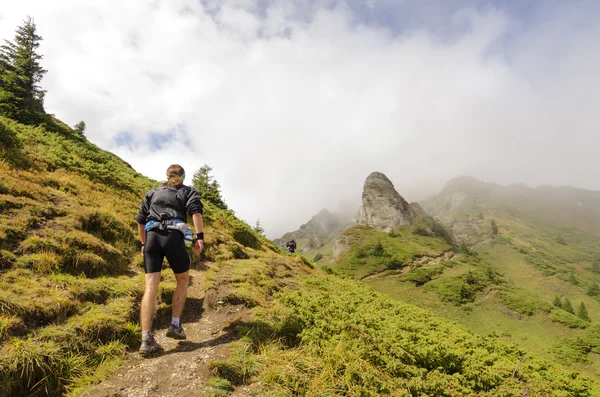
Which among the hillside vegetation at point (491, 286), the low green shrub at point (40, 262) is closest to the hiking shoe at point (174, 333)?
the low green shrub at point (40, 262)

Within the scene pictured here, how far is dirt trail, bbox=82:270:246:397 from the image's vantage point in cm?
408

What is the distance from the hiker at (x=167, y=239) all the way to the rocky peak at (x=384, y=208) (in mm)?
87050

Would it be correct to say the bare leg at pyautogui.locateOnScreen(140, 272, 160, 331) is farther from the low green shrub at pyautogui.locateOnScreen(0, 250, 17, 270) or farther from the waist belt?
the low green shrub at pyautogui.locateOnScreen(0, 250, 17, 270)

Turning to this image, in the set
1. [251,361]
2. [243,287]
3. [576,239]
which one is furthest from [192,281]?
[576,239]

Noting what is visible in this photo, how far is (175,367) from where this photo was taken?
466cm

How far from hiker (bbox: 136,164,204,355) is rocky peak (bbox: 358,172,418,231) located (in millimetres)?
87050

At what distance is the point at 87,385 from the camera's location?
13.3ft

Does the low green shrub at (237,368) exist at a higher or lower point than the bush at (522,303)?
higher

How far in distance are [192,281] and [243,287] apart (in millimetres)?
2262

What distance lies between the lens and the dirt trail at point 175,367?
4.08 meters

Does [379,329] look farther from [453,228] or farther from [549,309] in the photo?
[453,228]

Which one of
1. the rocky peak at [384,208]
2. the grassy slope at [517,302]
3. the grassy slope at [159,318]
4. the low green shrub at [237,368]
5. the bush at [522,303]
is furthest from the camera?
the rocky peak at [384,208]

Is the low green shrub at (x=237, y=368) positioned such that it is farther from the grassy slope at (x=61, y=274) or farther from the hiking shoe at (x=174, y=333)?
the grassy slope at (x=61, y=274)

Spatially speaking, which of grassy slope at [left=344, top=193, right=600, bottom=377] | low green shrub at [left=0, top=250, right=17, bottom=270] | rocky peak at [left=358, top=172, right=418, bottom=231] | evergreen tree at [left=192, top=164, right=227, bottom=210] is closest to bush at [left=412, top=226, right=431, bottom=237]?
grassy slope at [left=344, top=193, right=600, bottom=377]
